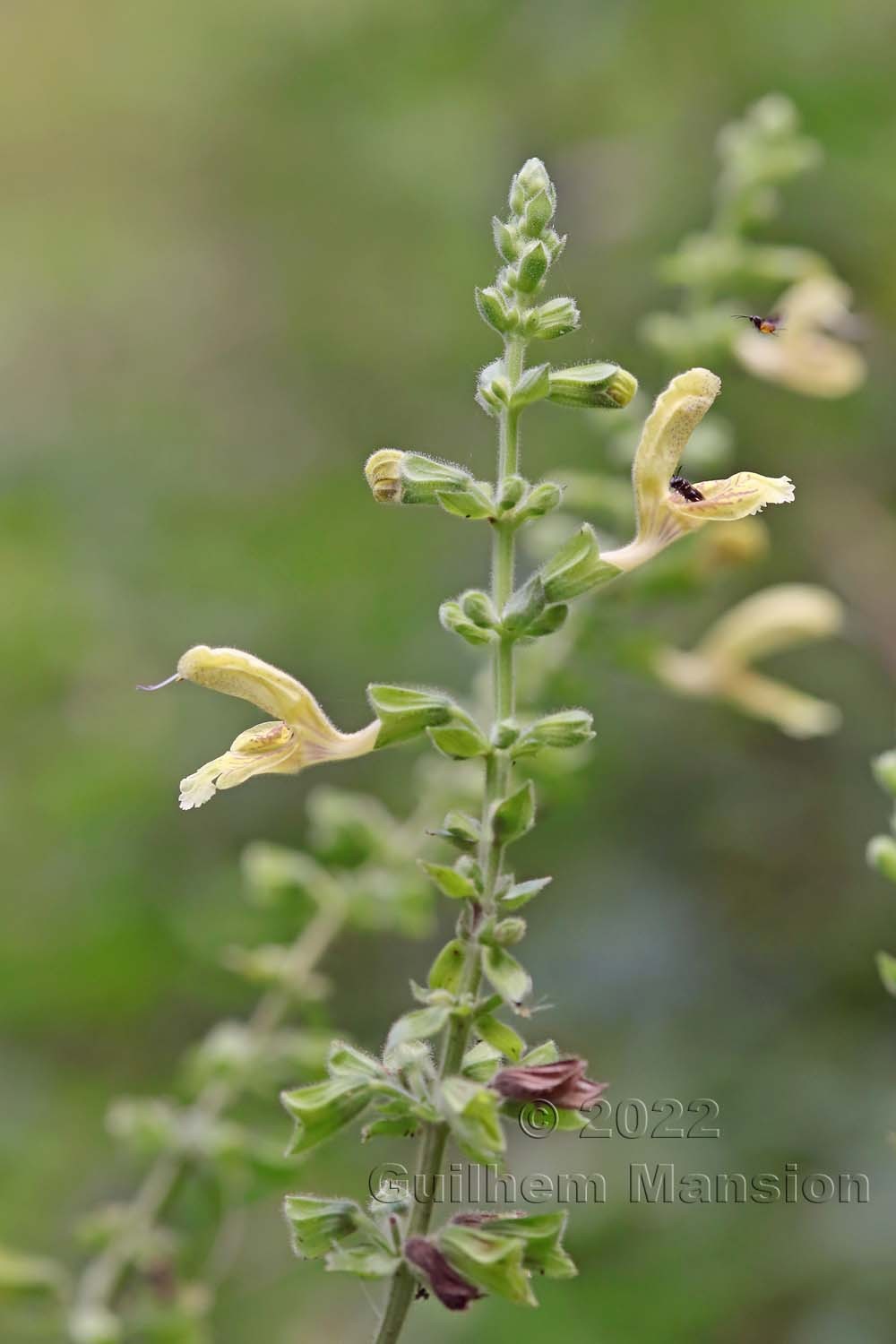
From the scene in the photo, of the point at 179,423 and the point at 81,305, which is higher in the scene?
the point at 81,305

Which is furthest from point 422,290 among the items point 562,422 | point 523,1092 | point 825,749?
point 523,1092

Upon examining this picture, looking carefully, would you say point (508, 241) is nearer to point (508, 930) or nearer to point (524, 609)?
point (524, 609)

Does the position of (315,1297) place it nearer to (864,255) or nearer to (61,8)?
(864,255)

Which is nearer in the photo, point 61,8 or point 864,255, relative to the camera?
point 864,255

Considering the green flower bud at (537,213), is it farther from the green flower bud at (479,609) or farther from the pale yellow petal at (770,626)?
the pale yellow petal at (770,626)

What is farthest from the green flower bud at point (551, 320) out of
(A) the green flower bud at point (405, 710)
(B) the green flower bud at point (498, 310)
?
(A) the green flower bud at point (405, 710)

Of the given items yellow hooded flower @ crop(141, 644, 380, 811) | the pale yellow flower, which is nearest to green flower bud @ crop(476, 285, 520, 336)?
yellow hooded flower @ crop(141, 644, 380, 811)

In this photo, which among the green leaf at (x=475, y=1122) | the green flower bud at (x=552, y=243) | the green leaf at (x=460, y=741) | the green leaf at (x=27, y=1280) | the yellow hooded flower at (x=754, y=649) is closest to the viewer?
the green leaf at (x=475, y=1122)

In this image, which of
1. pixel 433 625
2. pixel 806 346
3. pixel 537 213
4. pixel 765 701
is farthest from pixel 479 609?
pixel 433 625
